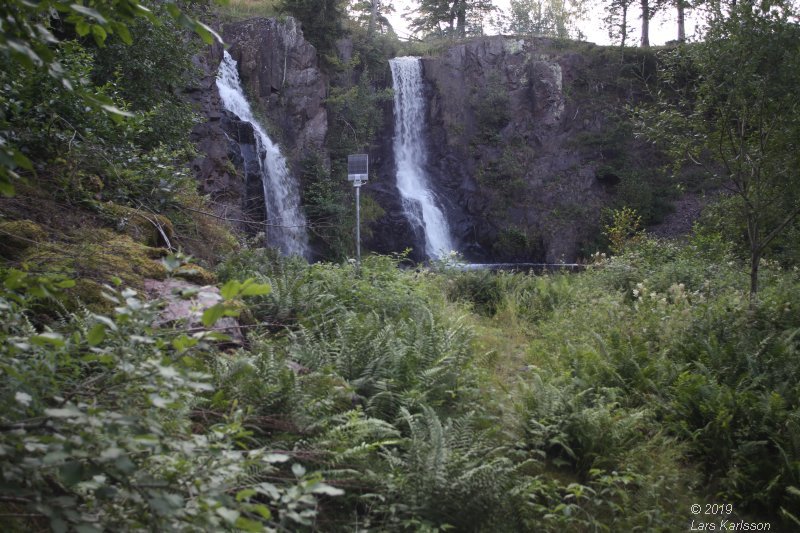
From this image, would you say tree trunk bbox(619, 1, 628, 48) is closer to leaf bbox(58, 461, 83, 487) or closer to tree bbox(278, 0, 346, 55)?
tree bbox(278, 0, 346, 55)

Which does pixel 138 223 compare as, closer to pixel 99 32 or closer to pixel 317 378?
pixel 317 378

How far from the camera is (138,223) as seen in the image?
6.04 m

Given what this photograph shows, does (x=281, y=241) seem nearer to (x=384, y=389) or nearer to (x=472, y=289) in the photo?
(x=472, y=289)

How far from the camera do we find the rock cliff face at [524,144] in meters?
25.2

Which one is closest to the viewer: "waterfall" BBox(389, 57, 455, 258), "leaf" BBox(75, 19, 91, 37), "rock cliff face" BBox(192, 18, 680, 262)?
"leaf" BBox(75, 19, 91, 37)

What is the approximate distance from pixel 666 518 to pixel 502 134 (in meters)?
24.5

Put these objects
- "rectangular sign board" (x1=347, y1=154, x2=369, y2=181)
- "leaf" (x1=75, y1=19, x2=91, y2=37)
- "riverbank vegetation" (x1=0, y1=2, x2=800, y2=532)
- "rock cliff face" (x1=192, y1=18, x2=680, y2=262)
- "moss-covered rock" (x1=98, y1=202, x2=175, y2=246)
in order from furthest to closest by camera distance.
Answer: "rock cliff face" (x1=192, y1=18, x2=680, y2=262)
"rectangular sign board" (x1=347, y1=154, x2=369, y2=181)
"moss-covered rock" (x1=98, y1=202, x2=175, y2=246)
"leaf" (x1=75, y1=19, x2=91, y2=37)
"riverbank vegetation" (x1=0, y1=2, x2=800, y2=532)

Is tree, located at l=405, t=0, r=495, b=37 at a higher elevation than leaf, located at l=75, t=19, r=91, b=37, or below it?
higher

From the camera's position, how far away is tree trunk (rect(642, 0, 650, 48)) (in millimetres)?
28734

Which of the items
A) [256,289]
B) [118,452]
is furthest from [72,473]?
[256,289]

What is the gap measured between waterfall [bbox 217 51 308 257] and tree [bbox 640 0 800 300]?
12227 millimetres

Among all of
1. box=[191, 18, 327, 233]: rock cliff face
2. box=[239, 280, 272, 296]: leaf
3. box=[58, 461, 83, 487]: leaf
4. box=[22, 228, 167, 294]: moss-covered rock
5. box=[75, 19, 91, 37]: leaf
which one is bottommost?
box=[58, 461, 83, 487]: leaf

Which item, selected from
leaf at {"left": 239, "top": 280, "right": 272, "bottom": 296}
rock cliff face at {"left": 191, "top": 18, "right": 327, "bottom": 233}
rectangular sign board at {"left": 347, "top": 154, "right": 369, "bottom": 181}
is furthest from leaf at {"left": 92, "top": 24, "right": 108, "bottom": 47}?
rock cliff face at {"left": 191, "top": 18, "right": 327, "bottom": 233}

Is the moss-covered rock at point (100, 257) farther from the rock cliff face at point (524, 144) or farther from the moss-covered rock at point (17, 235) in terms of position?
the rock cliff face at point (524, 144)
